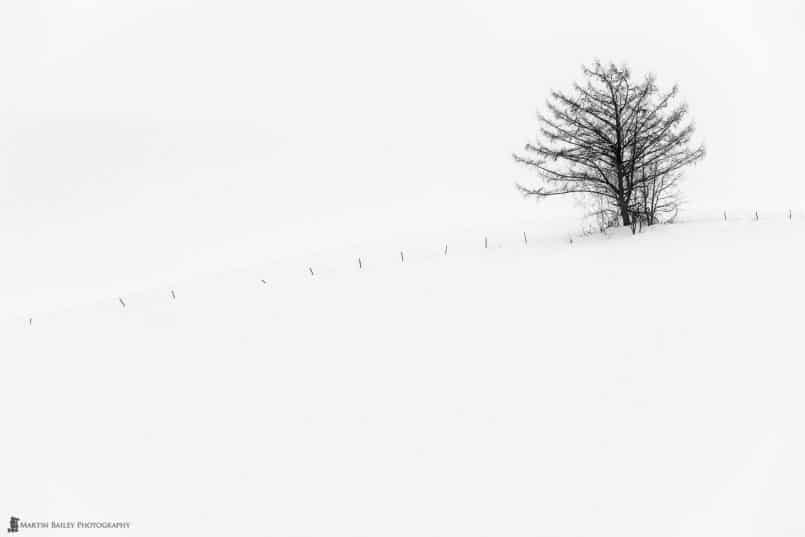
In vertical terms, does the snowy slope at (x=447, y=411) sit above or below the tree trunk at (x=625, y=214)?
below

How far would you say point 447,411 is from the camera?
27.4ft

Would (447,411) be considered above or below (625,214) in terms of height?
below

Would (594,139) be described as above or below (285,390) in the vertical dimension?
above

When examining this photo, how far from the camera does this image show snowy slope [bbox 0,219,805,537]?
634cm

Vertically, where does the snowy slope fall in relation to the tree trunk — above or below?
below

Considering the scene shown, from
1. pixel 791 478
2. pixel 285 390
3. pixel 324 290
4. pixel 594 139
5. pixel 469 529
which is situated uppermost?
pixel 594 139

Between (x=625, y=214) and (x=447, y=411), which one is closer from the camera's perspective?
(x=447, y=411)

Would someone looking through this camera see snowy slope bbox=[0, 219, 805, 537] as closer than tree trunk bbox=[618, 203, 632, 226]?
Yes

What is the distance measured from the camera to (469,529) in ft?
20.1

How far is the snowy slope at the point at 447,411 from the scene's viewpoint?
20.8 feet

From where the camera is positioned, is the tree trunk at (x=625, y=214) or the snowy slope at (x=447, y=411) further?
the tree trunk at (x=625, y=214)

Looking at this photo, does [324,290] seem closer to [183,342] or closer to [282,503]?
[183,342]

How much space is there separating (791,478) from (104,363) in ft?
44.6

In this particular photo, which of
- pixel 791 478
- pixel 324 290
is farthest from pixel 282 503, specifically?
pixel 324 290
